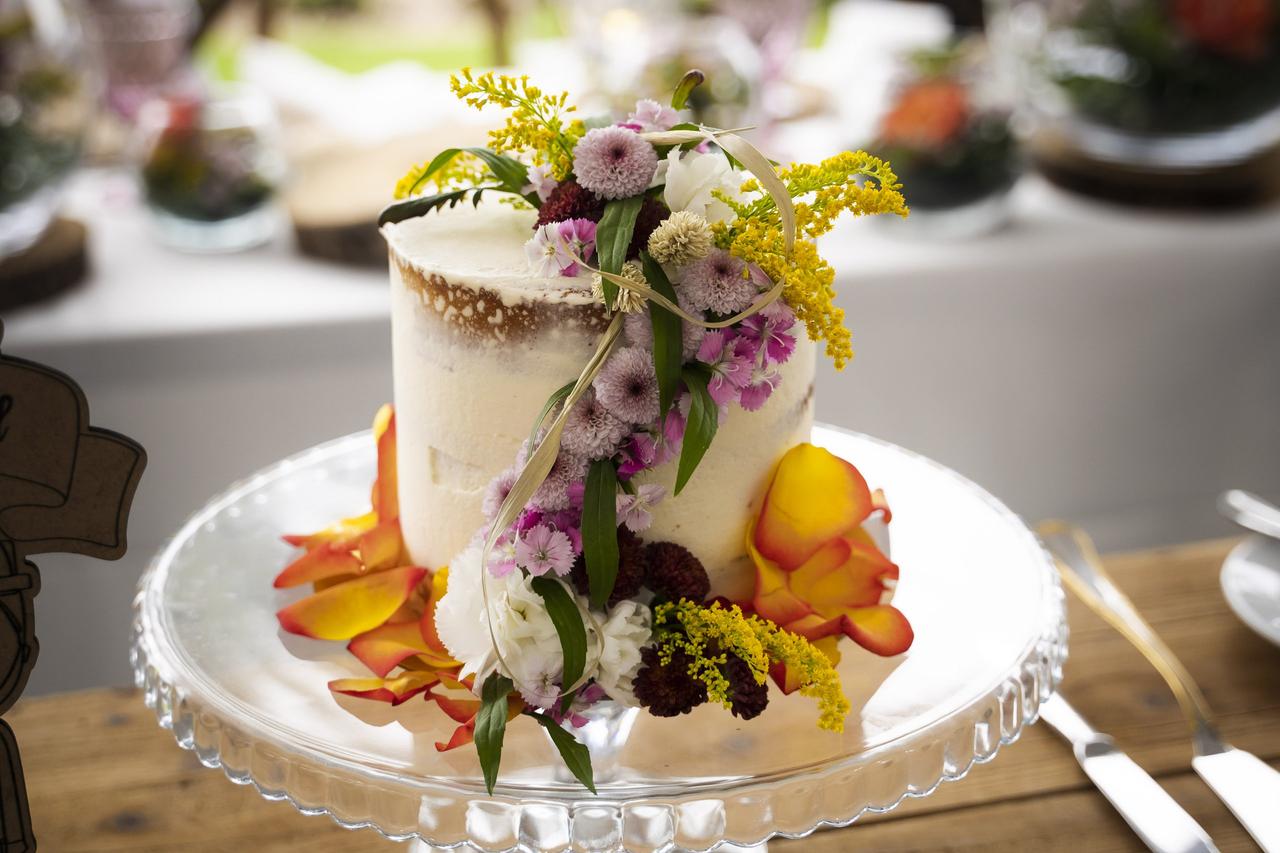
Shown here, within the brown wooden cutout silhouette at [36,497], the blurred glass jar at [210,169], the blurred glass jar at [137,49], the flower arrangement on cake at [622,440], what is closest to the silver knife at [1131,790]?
the flower arrangement on cake at [622,440]

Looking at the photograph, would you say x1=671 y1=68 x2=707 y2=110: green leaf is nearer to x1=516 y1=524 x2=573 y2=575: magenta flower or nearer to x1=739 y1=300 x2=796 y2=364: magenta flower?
x1=739 y1=300 x2=796 y2=364: magenta flower

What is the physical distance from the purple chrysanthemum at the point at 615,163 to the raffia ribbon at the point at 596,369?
0.04 m

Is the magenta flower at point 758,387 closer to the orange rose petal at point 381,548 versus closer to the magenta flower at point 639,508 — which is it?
the magenta flower at point 639,508

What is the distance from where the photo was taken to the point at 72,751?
95cm

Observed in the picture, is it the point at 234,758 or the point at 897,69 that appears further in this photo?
the point at 897,69

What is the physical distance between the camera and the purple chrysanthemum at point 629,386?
66 centimetres

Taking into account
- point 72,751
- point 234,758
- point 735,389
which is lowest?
point 72,751

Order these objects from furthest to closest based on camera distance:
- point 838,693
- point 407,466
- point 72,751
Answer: point 72,751
point 407,466
point 838,693

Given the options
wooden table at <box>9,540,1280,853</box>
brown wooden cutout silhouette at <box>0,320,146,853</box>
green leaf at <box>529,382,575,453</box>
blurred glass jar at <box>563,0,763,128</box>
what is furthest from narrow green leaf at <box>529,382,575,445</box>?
blurred glass jar at <box>563,0,763,128</box>

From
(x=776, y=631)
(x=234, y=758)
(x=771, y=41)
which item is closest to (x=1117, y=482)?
(x=771, y=41)

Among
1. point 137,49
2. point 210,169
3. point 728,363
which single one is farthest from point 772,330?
point 137,49

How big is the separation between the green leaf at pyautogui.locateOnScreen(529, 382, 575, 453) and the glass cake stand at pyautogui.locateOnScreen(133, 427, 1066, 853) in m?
0.17

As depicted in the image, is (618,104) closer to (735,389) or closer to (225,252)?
(225,252)

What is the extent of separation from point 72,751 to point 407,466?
361mm
